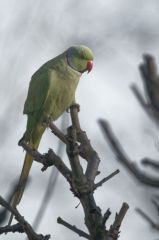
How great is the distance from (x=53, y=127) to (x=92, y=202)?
2.30 ft

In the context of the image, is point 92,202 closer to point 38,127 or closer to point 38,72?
point 38,127

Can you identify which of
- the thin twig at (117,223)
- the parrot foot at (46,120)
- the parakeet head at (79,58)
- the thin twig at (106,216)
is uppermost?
the parakeet head at (79,58)

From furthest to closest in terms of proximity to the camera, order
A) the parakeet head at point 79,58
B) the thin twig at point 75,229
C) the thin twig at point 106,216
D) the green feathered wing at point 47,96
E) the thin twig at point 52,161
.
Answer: the parakeet head at point 79,58
the green feathered wing at point 47,96
the thin twig at point 52,161
the thin twig at point 75,229
the thin twig at point 106,216

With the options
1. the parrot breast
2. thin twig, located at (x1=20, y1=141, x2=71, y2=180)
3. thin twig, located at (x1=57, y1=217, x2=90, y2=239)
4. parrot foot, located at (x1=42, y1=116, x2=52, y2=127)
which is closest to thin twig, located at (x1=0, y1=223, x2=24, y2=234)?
thin twig, located at (x1=57, y1=217, x2=90, y2=239)

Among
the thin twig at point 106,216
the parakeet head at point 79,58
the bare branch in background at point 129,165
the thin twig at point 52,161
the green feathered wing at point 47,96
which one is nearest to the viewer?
the bare branch in background at point 129,165

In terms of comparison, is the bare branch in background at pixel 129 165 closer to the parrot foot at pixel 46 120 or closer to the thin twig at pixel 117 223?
the thin twig at pixel 117 223

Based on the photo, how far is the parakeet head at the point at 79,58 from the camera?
19.5 ft

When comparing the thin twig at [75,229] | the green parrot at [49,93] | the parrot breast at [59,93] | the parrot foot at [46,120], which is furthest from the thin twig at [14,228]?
the parrot breast at [59,93]

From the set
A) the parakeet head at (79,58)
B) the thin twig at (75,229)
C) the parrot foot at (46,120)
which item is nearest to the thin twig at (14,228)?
the thin twig at (75,229)

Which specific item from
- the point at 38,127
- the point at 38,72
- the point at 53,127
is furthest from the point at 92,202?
the point at 38,72

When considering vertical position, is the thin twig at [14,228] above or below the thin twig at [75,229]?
above

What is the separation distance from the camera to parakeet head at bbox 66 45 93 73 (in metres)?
5.95

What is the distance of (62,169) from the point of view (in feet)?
7.86

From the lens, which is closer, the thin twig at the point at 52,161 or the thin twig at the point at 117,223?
the thin twig at the point at 117,223
